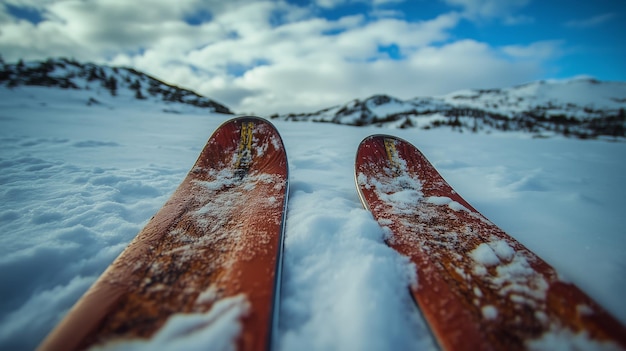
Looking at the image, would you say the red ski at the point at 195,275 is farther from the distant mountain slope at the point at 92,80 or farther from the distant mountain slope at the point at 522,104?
the distant mountain slope at the point at 522,104

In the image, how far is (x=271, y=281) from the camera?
1042 millimetres

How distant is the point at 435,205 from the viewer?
1.85 meters

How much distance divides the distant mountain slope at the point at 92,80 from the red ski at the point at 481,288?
11.1 m

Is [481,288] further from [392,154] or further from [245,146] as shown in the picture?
[245,146]

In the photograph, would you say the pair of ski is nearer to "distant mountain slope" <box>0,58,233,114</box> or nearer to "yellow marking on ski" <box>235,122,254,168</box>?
"yellow marking on ski" <box>235,122,254,168</box>

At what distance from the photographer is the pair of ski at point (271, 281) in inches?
34.1

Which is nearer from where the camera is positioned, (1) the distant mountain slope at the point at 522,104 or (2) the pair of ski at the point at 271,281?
(2) the pair of ski at the point at 271,281

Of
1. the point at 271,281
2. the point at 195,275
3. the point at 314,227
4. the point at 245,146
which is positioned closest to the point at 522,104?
the point at 245,146

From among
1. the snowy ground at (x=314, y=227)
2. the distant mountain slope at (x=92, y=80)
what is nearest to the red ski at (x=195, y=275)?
the snowy ground at (x=314, y=227)

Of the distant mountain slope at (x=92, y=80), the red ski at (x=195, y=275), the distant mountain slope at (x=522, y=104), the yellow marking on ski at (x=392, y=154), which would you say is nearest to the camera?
the red ski at (x=195, y=275)

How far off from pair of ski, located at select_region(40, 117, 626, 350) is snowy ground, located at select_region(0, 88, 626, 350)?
13cm

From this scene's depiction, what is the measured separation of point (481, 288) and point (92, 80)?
16304mm

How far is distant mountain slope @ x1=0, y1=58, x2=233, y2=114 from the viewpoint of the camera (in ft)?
31.4

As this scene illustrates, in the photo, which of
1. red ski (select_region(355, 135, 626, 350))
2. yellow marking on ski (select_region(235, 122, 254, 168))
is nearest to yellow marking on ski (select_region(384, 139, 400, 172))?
red ski (select_region(355, 135, 626, 350))
